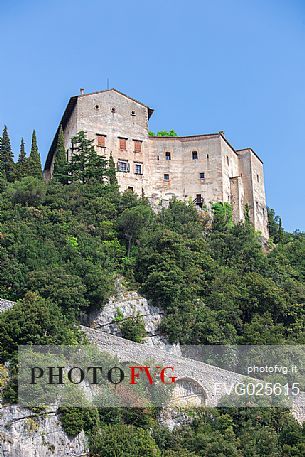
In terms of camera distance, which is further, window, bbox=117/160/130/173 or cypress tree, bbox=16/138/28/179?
window, bbox=117/160/130/173

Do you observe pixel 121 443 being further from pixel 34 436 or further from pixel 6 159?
pixel 6 159

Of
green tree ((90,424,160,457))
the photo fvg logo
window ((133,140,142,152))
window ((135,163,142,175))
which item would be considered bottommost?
green tree ((90,424,160,457))

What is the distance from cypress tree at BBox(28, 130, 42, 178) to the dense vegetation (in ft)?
0.37

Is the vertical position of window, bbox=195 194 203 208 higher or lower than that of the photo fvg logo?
higher

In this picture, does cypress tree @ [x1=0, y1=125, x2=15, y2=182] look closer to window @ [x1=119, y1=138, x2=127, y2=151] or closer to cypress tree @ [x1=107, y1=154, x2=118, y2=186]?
cypress tree @ [x1=107, y1=154, x2=118, y2=186]

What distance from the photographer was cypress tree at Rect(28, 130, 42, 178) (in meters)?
49.0

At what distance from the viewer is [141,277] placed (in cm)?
4031

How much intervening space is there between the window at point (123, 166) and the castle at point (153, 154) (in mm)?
30

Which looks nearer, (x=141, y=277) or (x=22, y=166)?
(x=141, y=277)

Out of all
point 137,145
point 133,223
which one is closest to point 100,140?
point 137,145

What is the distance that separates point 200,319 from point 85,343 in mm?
6937

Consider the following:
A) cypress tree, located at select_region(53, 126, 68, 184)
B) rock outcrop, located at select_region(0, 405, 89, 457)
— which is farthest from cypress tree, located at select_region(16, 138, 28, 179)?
rock outcrop, located at select_region(0, 405, 89, 457)

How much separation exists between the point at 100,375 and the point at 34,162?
21676 millimetres

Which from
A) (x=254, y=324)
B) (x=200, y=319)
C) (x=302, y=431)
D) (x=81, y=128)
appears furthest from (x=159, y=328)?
(x=81, y=128)
